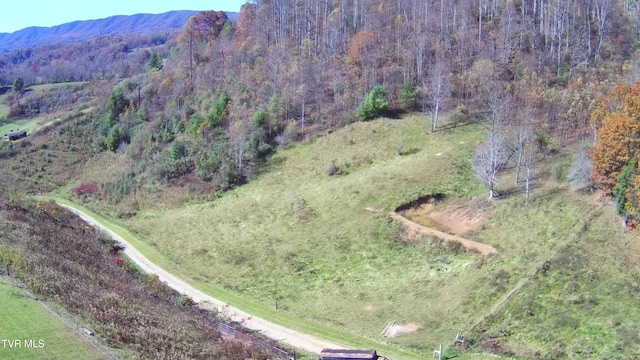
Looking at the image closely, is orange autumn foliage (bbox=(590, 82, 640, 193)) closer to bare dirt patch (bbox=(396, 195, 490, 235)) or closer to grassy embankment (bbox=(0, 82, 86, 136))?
bare dirt patch (bbox=(396, 195, 490, 235))

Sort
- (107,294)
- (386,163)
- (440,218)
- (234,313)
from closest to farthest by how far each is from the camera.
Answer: (107,294) → (234,313) → (440,218) → (386,163)

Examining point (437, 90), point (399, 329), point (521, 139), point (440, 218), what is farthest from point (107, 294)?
point (437, 90)

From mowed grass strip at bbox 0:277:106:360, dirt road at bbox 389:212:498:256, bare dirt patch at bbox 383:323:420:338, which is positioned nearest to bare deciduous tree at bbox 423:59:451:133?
dirt road at bbox 389:212:498:256

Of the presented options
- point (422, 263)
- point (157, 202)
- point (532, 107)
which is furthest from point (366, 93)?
point (422, 263)

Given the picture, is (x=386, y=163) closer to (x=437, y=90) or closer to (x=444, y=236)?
(x=437, y=90)

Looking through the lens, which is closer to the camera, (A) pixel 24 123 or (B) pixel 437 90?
(B) pixel 437 90

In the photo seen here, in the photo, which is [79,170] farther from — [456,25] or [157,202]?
[456,25]
